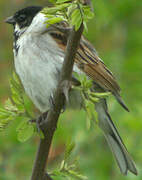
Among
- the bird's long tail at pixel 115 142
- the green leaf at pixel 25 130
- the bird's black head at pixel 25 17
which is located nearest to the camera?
the green leaf at pixel 25 130

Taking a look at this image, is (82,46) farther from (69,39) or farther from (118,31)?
(118,31)

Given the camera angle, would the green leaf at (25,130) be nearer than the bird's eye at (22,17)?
Yes

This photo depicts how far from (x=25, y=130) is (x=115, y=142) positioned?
1.00 meters

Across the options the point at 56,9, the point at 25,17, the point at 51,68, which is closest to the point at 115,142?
the point at 51,68

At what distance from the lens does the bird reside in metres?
2.19

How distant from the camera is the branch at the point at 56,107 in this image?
1.22m

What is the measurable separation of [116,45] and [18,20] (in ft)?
3.50

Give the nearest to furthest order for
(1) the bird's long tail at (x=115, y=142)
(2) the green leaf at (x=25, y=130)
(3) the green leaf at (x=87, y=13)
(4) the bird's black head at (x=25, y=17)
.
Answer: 1. (3) the green leaf at (x=87, y=13)
2. (2) the green leaf at (x=25, y=130)
3. (1) the bird's long tail at (x=115, y=142)
4. (4) the bird's black head at (x=25, y=17)

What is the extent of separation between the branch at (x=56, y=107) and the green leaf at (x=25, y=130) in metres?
0.04

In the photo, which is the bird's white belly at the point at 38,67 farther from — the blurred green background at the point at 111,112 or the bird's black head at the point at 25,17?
the blurred green background at the point at 111,112

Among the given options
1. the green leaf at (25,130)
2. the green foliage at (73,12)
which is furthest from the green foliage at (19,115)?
the green foliage at (73,12)

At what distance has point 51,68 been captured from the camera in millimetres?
2182

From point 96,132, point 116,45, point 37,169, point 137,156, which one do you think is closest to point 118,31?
point 116,45

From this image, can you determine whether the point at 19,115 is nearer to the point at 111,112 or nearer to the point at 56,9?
the point at 56,9
